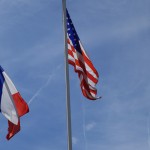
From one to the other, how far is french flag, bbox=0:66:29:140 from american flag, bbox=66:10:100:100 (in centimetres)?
308

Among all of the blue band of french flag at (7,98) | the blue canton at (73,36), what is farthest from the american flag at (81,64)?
the blue band of french flag at (7,98)

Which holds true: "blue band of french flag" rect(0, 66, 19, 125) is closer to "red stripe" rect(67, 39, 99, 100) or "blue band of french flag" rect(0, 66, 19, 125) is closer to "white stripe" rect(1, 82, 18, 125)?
"white stripe" rect(1, 82, 18, 125)

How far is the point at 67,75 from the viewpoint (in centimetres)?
2167

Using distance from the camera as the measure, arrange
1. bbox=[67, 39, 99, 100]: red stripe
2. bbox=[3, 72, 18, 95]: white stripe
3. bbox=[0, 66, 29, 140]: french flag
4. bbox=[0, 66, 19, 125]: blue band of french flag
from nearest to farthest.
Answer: bbox=[0, 66, 29, 140]: french flag → bbox=[0, 66, 19, 125]: blue band of french flag → bbox=[67, 39, 99, 100]: red stripe → bbox=[3, 72, 18, 95]: white stripe

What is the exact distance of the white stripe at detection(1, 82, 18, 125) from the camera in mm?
22391

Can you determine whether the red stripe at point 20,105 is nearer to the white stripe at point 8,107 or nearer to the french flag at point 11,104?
the french flag at point 11,104

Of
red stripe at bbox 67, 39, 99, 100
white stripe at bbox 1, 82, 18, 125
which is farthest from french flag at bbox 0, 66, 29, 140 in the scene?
red stripe at bbox 67, 39, 99, 100

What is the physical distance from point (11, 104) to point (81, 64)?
4.03 m

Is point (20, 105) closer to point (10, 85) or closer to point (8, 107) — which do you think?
point (8, 107)

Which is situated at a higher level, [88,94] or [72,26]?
[72,26]

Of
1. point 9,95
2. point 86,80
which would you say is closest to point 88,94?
point 86,80

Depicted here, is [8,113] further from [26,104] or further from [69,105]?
[69,105]

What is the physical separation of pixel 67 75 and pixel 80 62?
2253 millimetres

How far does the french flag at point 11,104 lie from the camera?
22312mm
